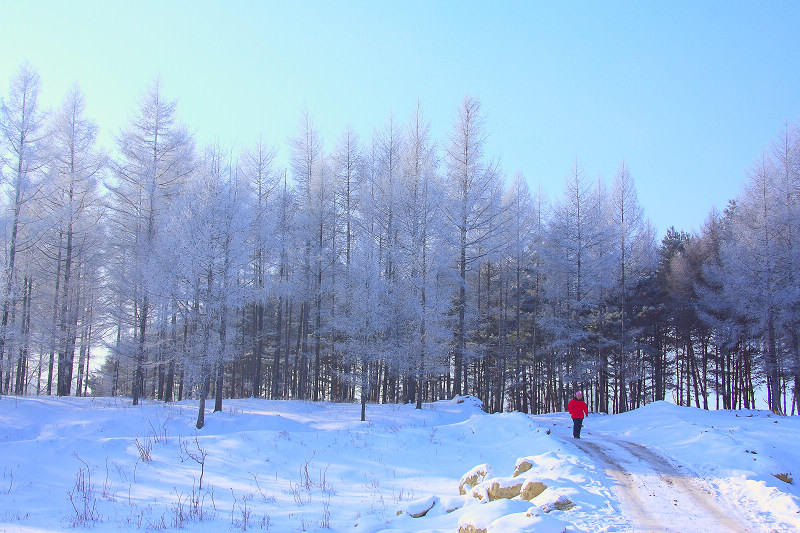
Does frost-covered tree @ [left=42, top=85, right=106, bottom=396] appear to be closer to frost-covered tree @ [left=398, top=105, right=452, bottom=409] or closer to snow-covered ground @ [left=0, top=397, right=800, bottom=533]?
snow-covered ground @ [left=0, top=397, right=800, bottom=533]

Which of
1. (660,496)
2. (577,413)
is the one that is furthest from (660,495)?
(577,413)

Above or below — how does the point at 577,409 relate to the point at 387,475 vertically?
above

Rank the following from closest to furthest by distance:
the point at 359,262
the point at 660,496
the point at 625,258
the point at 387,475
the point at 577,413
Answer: the point at 660,496 < the point at 387,475 < the point at 577,413 < the point at 359,262 < the point at 625,258

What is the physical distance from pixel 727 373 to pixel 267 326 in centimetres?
3199

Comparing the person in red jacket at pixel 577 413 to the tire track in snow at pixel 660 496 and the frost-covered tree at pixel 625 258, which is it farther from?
the frost-covered tree at pixel 625 258

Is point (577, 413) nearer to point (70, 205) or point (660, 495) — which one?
point (660, 495)

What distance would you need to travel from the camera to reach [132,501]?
815 cm

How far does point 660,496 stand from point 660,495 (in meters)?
0.07

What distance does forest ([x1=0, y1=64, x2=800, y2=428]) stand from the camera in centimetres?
1841

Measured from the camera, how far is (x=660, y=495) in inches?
300

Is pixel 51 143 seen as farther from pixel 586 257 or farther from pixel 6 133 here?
pixel 586 257

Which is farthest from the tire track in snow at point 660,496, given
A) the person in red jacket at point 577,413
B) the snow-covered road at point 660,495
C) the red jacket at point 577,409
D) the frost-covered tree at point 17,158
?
the frost-covered tree at point 17,158

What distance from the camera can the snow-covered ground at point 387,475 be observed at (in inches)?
265

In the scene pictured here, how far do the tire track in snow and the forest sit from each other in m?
9.59
